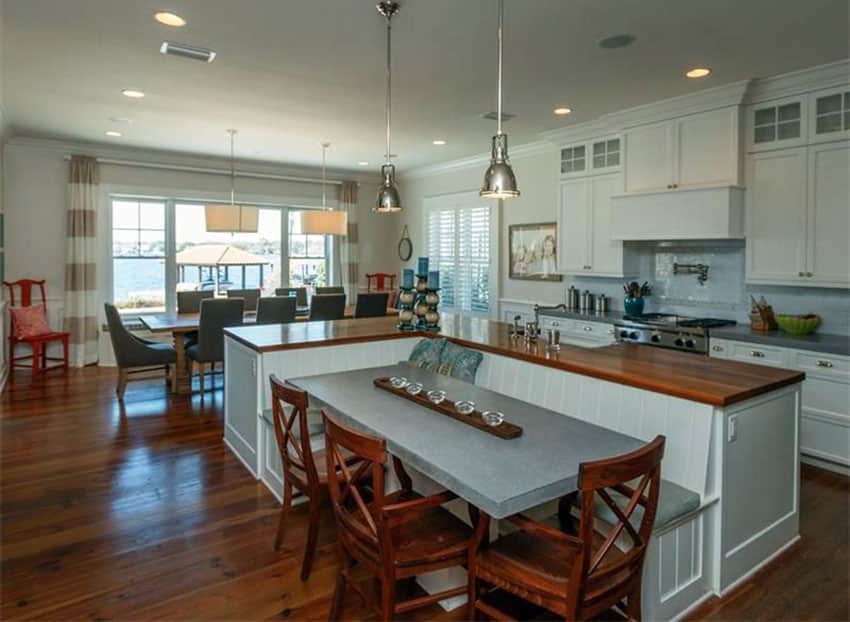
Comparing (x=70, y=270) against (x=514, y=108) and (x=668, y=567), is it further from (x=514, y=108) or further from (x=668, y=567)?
(x=668, y=567)

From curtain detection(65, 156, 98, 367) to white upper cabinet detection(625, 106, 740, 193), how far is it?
6329 millimetres

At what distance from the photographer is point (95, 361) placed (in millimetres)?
7113

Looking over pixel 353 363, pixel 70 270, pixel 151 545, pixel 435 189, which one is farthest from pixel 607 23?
pixel 70 270

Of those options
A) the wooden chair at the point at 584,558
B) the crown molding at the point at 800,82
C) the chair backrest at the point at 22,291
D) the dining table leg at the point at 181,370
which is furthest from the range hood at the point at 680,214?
the chair backrest at the point at 22,291

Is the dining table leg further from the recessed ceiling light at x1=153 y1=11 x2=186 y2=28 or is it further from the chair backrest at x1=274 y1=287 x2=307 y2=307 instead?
the recessed ceiling light at x1=153 y1=11 x2=186 y2=28

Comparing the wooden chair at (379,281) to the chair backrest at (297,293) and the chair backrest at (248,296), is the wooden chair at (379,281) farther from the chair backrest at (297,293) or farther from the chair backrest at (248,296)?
the chair backrest at (248,296)

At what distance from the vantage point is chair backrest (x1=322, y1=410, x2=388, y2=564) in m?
1.75

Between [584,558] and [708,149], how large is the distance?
13.3 ft

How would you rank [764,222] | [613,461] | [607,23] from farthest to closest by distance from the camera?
1. [764,222]
2. [607,23]
3. [613,461]

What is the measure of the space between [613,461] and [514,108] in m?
4.03

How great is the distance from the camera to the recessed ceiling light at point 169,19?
309cm

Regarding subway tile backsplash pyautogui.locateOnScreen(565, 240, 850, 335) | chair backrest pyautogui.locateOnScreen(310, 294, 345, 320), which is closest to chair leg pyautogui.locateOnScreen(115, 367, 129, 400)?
chair backrest pyautogui.locateOnScreen(310, 294, 345, 320)

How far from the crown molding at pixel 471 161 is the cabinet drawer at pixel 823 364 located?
354 cm

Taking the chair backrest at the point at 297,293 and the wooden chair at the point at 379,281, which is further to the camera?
the wooden chair at the point at 379,281
